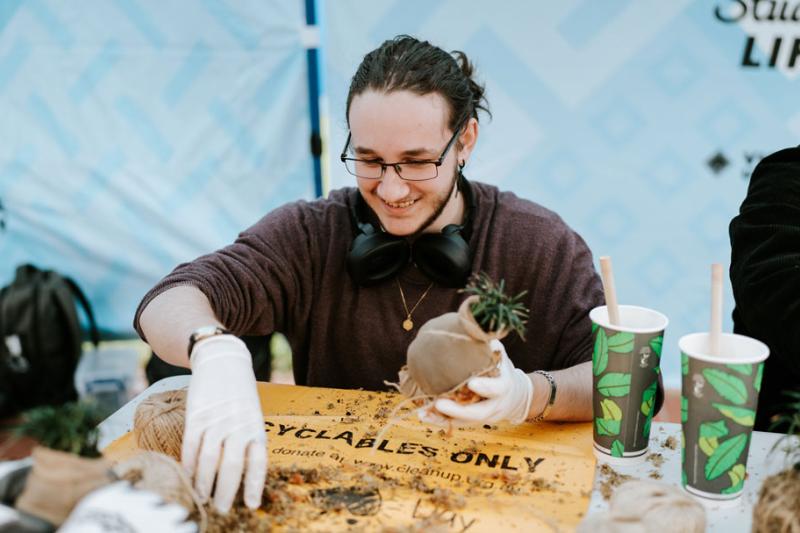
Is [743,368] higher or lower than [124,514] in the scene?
higher

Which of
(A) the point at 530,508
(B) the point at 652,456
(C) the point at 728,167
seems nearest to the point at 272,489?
(A) the point at 530,508

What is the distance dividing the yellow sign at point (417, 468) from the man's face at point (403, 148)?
0.44m

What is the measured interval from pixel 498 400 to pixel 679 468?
0.34 meters

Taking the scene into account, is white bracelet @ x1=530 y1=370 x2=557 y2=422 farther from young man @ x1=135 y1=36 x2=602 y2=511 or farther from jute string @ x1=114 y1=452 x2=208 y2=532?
jute string @ x1=114 y1=452 x2=208 y2=532

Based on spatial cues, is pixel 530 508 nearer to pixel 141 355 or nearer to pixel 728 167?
pixel 728 167

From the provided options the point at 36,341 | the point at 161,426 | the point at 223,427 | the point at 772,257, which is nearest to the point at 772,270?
the point at 772,257

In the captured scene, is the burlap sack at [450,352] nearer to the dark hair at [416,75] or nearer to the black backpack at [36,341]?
the dark hair at [416,75]

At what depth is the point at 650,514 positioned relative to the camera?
3.05 feet

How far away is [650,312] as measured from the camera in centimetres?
124

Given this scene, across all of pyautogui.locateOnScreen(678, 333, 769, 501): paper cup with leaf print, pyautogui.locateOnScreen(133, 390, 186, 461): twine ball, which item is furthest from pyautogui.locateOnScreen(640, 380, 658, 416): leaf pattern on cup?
pyautogui.locateOnScreen(133, 390, 186, 461): twine ball

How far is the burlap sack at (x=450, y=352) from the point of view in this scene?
1.12m

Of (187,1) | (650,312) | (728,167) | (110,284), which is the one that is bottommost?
(110,284)

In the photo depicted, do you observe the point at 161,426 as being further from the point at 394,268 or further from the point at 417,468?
the point at 394,268

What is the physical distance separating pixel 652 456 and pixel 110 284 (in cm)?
269
